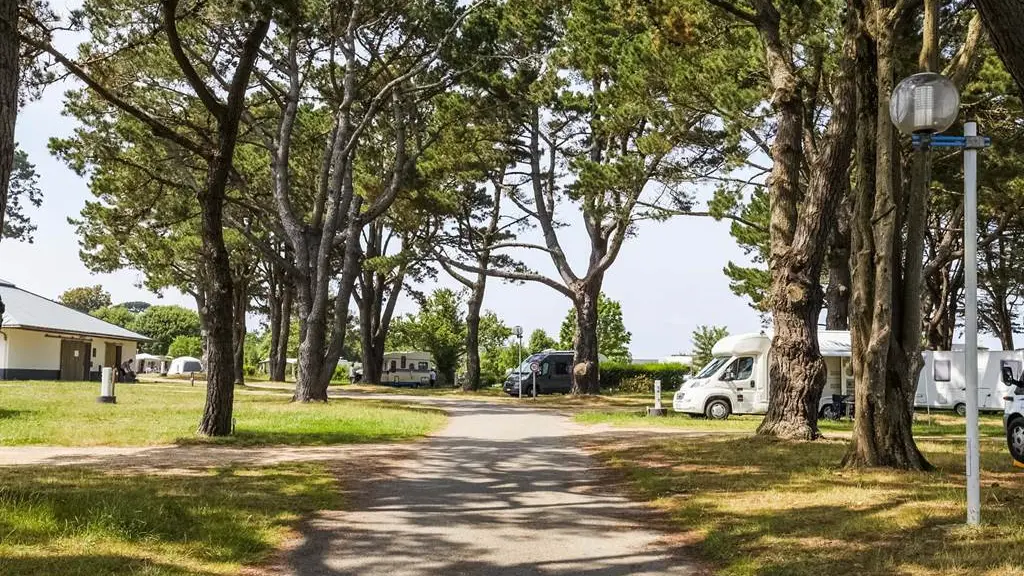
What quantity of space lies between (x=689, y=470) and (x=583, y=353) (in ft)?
69.7

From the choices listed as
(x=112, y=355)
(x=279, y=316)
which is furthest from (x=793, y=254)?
(x=112, y=355)

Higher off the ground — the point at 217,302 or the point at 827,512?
the point at 217,302

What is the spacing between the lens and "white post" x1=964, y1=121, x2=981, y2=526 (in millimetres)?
5852

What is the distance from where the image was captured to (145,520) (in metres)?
6.06

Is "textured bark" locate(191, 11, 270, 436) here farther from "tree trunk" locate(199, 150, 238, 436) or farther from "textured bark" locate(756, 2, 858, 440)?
"textured bark" locate(756, 2, 858, 440)

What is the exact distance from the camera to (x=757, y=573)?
202 inches

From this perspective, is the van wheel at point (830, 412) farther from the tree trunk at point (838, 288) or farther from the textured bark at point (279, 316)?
the textured bark at point (279, 316)

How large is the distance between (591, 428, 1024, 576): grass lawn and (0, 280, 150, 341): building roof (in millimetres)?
31156

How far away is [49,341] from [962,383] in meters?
34.9

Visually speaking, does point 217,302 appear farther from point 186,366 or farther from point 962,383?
point 186,366

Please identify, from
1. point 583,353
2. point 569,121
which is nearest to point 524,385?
point 583,353

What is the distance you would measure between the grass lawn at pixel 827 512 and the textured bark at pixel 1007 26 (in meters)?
2.70

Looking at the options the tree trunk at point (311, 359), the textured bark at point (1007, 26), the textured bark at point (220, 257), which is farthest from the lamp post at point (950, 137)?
the tree trunk at point (311, 359)

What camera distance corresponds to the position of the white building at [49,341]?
116ft
